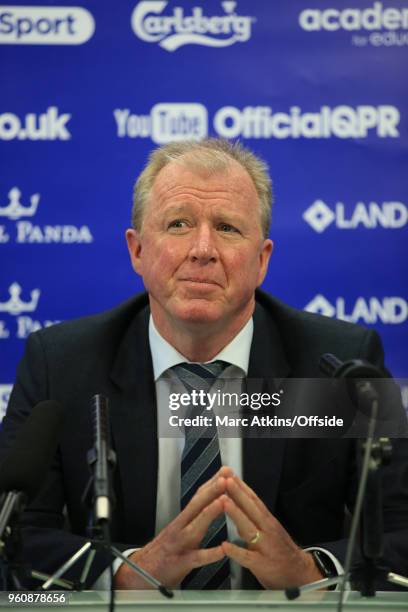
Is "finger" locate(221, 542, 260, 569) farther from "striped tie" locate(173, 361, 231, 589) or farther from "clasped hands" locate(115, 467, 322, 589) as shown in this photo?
"striped tie" locate(173, 361, 231, 589)

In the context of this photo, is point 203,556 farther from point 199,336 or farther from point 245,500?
point 199,336

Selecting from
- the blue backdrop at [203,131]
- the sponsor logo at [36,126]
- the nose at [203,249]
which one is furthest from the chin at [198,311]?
the sponsor logo at [36,126]

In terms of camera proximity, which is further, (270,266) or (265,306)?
(270,266)

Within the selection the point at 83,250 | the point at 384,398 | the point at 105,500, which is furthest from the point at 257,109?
the point at 105,500

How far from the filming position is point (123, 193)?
3848mm

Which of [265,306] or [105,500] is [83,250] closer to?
[265,306]

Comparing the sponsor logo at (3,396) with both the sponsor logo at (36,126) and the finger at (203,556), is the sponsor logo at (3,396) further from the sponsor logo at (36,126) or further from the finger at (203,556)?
the finger at (203,556)

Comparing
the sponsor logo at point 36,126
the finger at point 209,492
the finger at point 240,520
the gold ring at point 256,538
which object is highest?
the sponsor logo at point 36,126

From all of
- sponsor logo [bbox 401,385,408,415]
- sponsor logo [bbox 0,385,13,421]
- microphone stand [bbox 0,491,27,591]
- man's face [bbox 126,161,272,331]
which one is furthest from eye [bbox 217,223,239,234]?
sponsor logo [bbox 0,385,13,421]

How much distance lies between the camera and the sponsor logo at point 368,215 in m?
3.83

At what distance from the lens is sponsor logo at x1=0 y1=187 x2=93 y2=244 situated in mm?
3814

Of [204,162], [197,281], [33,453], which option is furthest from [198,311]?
[33,453]

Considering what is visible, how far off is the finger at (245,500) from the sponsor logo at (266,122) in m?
2.15

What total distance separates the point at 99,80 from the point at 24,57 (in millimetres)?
344
